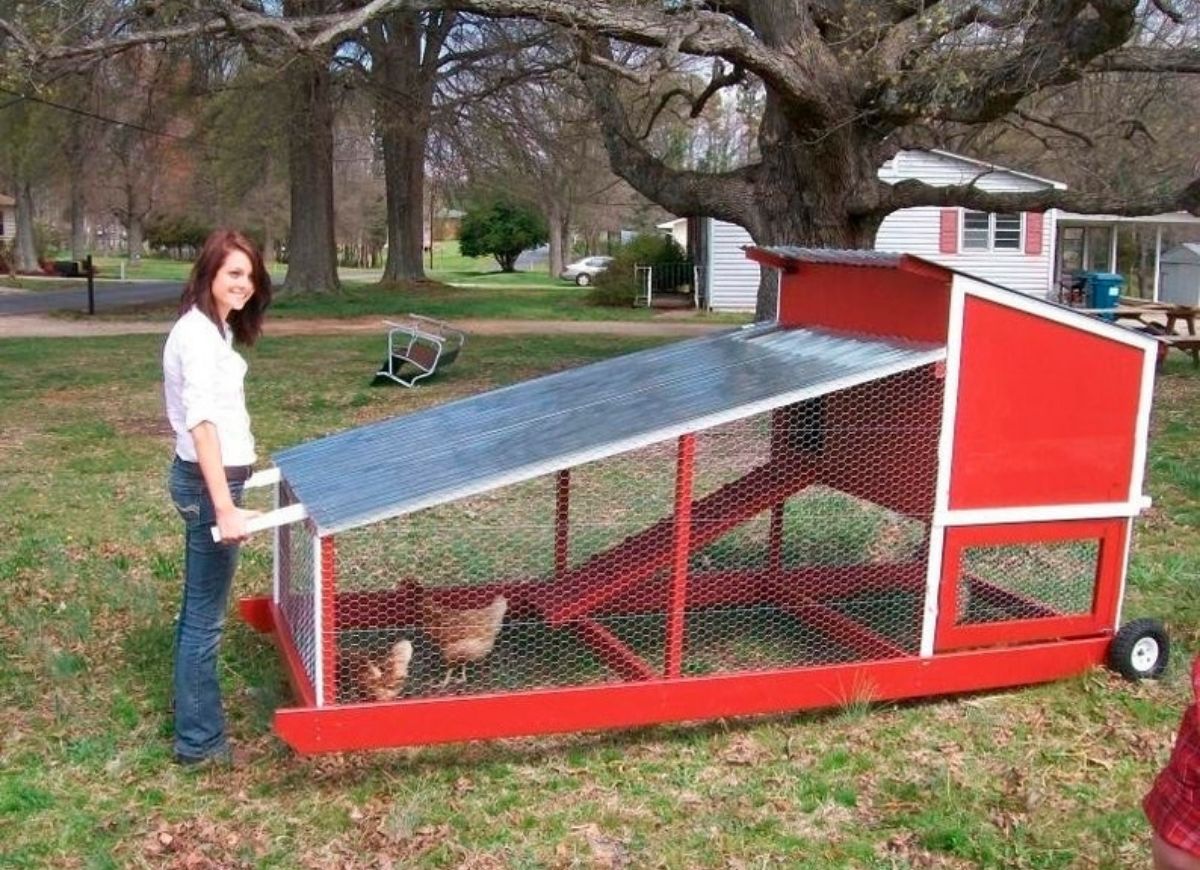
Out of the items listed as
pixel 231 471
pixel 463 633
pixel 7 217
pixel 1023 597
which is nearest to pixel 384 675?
pixel 463 633

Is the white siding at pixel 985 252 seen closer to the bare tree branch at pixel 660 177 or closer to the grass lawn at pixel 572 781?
the bare tree branch at pixel 660 177

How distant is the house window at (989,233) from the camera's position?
103 feet

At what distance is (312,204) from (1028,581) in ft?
78.3

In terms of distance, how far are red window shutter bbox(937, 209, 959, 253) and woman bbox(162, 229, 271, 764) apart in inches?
1133

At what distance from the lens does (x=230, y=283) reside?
4.11 meters

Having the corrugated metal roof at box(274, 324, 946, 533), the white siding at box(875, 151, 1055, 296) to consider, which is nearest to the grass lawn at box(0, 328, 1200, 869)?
the corrugated metal roof at box(274, 324, 946, 533)

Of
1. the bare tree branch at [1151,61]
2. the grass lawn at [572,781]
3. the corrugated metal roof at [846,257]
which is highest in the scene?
the bare tree branch at [1151,61]

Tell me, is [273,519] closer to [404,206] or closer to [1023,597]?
[1023,597]

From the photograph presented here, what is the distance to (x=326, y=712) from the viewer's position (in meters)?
3.99

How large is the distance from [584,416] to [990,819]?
74.7 inches

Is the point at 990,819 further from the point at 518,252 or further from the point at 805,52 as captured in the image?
the point at 518,252

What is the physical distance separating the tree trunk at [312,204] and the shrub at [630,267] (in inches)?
251

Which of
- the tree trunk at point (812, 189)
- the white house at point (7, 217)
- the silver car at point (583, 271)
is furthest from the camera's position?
the white house at point (7, 217)

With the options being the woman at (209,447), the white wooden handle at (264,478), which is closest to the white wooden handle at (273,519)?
the woman at (209,447)
